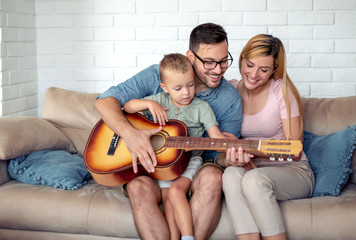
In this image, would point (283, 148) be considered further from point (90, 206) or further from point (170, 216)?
point (90, 206)

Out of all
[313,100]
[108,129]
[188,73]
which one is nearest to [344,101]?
[313,100]

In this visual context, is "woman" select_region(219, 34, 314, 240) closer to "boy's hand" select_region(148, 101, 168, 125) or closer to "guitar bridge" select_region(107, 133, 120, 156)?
"boy's hand" select_region(148, 101, 168, 125)

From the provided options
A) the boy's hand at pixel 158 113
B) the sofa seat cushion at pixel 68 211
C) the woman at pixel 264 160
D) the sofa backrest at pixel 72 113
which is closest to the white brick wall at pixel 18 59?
the sofa backrest at pixel 72 113

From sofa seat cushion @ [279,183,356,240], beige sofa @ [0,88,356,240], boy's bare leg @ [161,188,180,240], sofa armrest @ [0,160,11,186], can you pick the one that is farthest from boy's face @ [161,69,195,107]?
sofa armrest @ [0,160,11,186]

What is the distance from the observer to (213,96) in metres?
2.36

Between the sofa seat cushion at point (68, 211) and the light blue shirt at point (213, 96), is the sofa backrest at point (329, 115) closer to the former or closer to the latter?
the light blue shirt at point (213, 96)

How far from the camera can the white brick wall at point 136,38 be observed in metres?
3.01

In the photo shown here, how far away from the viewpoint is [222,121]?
7.78 feet

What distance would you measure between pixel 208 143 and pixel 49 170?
890mm

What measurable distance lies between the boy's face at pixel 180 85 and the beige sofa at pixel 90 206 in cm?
55

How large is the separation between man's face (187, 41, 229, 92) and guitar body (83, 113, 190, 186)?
0.28m

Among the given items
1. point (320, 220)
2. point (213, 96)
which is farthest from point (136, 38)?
point (320, 220)

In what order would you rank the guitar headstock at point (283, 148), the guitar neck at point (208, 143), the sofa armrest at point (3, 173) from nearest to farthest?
1. the guitar headstock at point (283, 148)
2. the guitar neck at point (208, 143)
3. the sofa armrest at point (3, 173)

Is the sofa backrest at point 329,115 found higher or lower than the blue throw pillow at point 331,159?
higher
